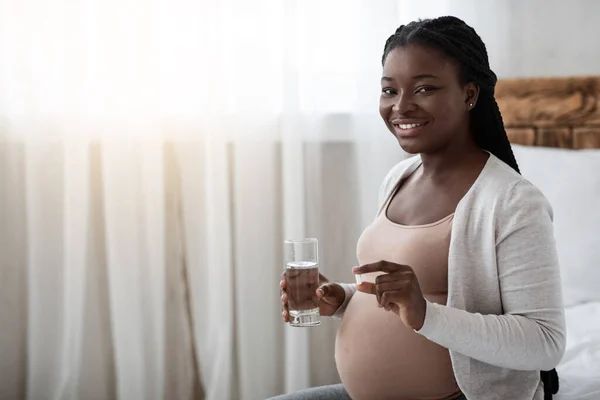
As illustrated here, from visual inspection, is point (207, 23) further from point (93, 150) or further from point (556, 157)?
point (556, 157)

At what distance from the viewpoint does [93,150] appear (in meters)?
2.28

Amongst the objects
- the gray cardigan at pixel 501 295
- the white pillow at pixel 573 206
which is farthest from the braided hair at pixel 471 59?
the white pillow at pixel 573 206

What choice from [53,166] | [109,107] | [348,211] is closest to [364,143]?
[348,211]

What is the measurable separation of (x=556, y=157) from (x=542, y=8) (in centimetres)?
49

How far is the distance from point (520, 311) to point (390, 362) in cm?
22

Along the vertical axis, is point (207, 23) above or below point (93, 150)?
above

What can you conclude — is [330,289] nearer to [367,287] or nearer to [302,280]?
[302,280]

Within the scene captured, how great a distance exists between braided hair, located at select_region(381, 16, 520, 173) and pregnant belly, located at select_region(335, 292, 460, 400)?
327 mm

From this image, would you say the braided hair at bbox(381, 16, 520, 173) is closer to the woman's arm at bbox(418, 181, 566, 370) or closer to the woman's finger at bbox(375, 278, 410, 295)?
the woman's arm at bbox(418, 181, 566, 370)

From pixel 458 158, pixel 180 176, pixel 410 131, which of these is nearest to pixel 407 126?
pixel 410 131

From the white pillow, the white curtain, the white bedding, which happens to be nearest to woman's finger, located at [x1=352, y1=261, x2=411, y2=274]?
the white bedding

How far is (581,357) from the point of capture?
1487 mm

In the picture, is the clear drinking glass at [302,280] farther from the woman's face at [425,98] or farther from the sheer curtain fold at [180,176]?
the sheer curtain fold at [180,176]

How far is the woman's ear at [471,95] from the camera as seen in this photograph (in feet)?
3.92
